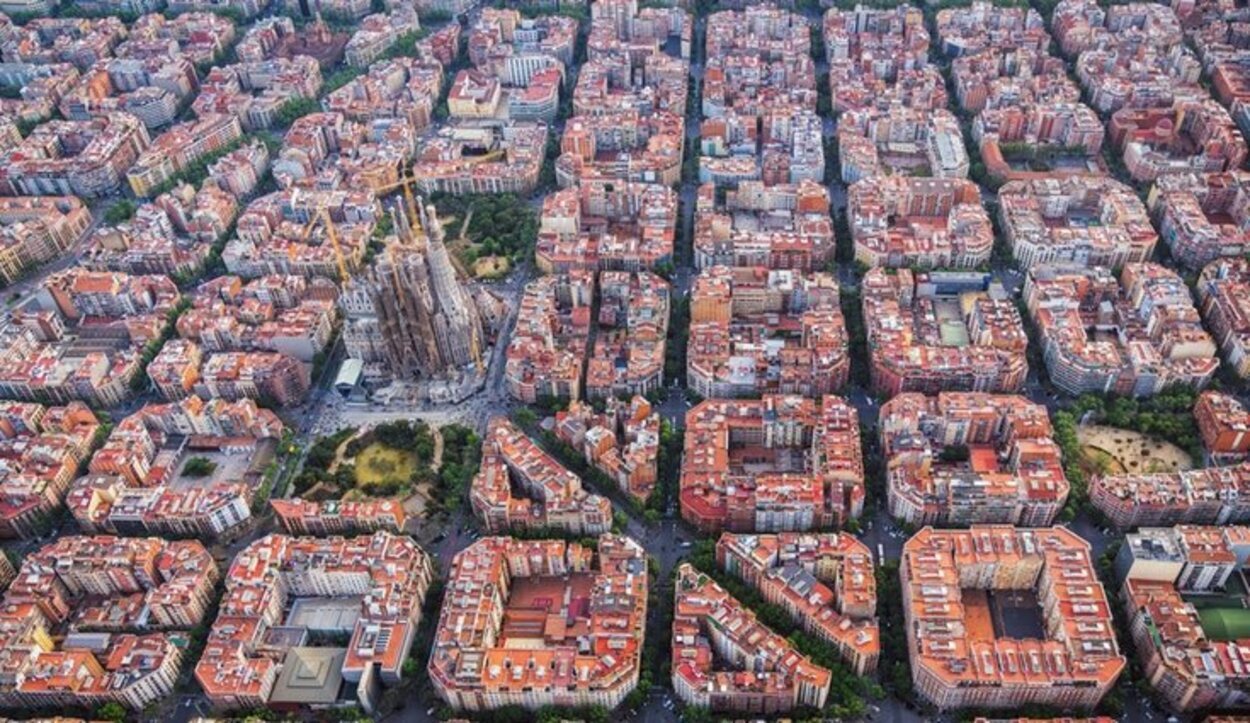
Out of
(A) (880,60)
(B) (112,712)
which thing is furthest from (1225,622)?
(A) (880,60)

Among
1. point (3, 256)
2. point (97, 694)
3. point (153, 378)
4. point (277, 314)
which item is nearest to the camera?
point (97, 694)

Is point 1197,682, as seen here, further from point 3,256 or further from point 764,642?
point 3,256

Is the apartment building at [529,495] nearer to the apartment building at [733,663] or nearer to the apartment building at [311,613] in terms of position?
the apartment building at [311,613]

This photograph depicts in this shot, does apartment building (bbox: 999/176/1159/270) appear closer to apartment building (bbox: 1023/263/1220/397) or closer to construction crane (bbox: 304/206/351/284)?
apartment building (bbox: 1023/263/1220/397)

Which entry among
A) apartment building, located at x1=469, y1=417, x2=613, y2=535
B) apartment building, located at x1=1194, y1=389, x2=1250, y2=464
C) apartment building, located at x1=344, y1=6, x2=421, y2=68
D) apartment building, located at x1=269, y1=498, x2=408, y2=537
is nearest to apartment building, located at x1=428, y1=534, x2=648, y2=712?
apartment building, located at x1=469, y1=417, x2=613, y2=535

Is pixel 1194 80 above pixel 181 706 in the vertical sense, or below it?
above

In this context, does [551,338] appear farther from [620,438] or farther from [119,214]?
[119,214]

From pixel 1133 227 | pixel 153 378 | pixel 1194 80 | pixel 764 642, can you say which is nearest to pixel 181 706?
pixel 153 378
